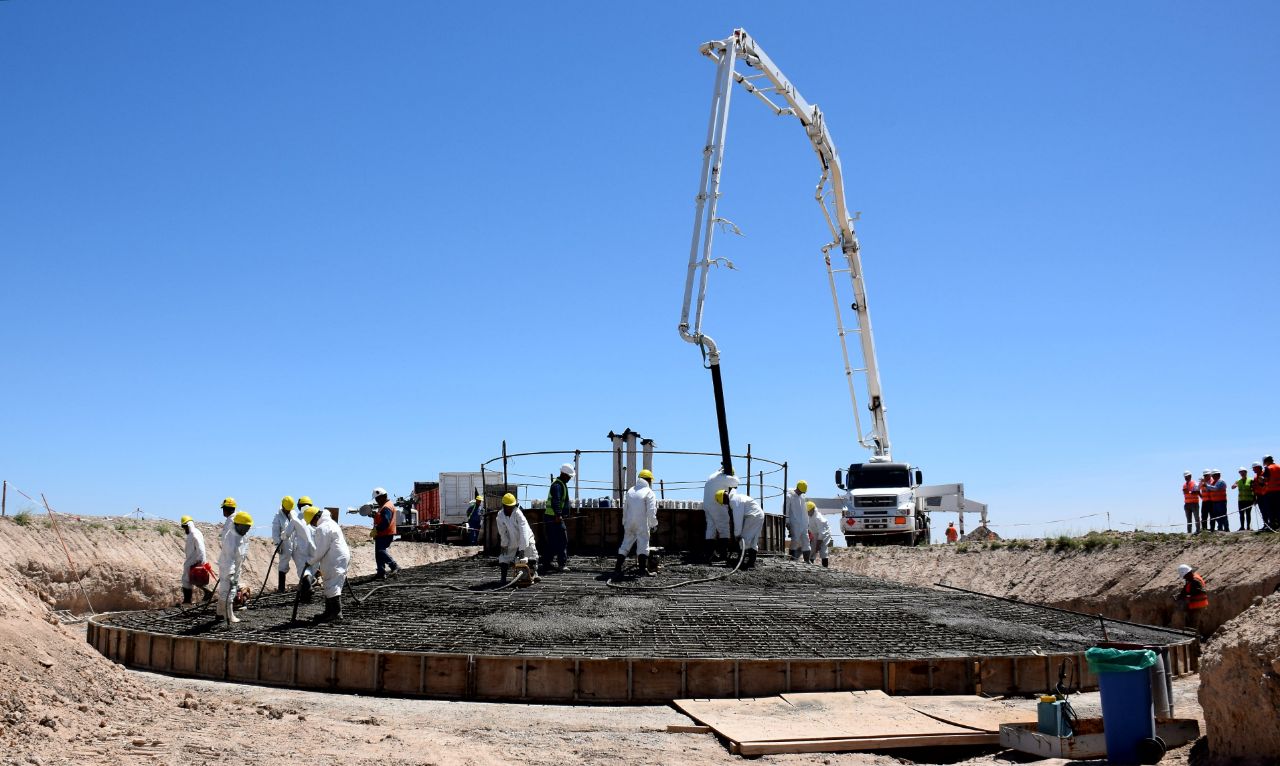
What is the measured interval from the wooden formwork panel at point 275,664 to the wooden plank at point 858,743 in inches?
239

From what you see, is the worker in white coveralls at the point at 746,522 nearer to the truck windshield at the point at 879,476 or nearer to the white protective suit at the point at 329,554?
the white protective suit at the point at 329,554

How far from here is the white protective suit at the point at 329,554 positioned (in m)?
14.6

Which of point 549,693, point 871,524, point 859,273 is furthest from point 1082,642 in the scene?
point 859,273

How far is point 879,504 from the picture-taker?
30.6m

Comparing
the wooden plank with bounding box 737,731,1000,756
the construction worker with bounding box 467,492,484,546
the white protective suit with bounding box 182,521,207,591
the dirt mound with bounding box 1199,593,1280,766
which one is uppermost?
the construction worker with bounding box 467,492,484,546

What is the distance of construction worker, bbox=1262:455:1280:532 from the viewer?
21500mm

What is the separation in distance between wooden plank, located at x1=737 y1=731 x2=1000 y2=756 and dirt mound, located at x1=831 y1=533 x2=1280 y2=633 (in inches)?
408

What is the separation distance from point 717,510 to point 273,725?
10.5 m

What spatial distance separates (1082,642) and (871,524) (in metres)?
16.6

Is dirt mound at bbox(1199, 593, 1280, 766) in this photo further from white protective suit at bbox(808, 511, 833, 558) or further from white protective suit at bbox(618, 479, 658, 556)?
white protective suit at bbox(808, 511, 833, 558)

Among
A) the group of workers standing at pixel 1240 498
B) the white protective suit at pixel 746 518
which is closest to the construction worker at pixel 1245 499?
the group of workers standing at pixel 1240 498

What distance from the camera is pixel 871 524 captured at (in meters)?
30.5

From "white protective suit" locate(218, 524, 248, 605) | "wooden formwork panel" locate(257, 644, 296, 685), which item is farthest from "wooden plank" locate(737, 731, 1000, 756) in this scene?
"white protective suit" locate(218, 524, 248, 605)

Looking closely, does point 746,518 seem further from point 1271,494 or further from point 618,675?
point 1271,494
